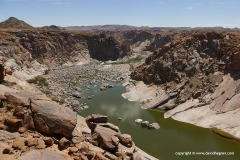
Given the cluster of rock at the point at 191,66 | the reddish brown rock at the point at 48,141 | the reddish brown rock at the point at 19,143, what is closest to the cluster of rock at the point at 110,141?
the reddish brown rock at the point at 48,141

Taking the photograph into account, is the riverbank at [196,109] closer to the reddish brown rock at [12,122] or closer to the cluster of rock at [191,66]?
the cluster of rock at [191,66]

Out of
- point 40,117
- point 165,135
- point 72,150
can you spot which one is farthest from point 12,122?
point 165,135

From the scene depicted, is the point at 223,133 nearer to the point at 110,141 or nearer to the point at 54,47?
the point at 110,141

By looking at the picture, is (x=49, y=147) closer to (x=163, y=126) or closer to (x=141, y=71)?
(x=163, y=126)

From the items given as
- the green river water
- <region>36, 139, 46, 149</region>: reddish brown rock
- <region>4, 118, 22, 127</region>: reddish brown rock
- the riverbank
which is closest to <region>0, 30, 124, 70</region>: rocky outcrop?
the green river water

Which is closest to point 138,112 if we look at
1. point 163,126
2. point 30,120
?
point 163,126
